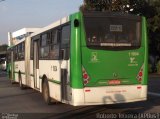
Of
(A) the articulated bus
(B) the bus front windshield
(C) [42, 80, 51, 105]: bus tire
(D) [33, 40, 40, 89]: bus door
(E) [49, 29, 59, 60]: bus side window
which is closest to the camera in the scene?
(A) the articulated bus

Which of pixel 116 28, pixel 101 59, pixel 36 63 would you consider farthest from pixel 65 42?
pixel 36 63

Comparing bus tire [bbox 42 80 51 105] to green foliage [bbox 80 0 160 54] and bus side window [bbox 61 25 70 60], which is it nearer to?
A: bus side window [bbox 61 25 70 60]

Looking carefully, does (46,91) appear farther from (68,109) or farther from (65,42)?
(65,42)

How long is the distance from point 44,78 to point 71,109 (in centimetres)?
232

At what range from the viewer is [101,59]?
37.5ft

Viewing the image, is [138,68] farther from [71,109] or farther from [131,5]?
[131,5]

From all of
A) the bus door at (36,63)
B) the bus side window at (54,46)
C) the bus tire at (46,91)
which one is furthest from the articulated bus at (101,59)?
the bus door at (36,63)

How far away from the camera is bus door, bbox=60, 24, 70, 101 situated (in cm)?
1177

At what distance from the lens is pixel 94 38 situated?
11.5 meters

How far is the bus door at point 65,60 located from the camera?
11.8 m

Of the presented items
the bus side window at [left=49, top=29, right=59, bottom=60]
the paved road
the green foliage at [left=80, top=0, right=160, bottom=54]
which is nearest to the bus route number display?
the bus side window at [left=49, top=29, right=59, bottom=60]

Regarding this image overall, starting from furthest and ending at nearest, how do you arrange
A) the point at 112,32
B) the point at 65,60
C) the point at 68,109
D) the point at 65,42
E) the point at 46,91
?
1. the point at 46,91
2. the point at 68,109
3. the point at 65,42
4. the point at 65,60
5. the point at 112,32

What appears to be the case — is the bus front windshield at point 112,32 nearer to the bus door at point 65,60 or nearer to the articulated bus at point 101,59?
the articulated bus at point 101,59

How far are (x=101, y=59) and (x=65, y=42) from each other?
1415mm
